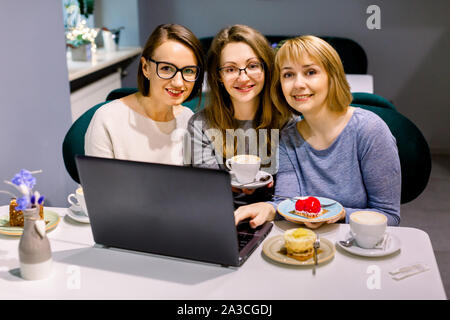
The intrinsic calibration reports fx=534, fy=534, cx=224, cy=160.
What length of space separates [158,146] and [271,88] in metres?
0.40

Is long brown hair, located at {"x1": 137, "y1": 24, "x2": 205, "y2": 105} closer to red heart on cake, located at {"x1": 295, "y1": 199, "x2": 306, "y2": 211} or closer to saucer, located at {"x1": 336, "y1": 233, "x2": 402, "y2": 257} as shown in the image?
red heart on cake, located at {"x1": 295, "y1": 199, "x2": 306, "y2": 211}

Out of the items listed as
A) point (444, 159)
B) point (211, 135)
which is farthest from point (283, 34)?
point (211, 135)

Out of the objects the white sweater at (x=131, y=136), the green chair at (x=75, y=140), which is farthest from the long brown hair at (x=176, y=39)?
the green chair at (x=75, y=140)

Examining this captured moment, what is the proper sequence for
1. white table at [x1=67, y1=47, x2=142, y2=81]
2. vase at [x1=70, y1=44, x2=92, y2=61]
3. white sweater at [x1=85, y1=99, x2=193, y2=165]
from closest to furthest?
1. white sweater at [x1=85, y1=99, x2=193, y2=165]
2. white table at [x1=67, y1=47, x2=142, y2=81]
3. vase at [x1=70, y1=44, x2=92, y2=61]

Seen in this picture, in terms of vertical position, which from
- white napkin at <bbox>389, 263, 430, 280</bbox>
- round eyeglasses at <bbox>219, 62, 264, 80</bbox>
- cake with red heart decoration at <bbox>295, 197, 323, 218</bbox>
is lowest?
white napkin at <bbox>389, 263, 430, 280</bbox>

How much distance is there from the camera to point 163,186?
1.10 m

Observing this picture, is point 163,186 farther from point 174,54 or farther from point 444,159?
point 444,159

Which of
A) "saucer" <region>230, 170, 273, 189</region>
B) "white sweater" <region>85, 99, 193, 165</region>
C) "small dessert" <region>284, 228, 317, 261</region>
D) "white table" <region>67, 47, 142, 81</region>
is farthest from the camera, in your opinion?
"white table" <region>67, 47, 142, 81</region>

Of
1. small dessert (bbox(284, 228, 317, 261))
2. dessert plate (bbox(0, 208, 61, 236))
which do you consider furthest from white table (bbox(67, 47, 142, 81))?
small dessert (bbox(284, 228, 317, 261))

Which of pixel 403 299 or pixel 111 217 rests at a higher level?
pixel 111 217

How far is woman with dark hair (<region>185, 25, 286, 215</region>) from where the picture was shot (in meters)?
1.63

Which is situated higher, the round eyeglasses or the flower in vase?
the round eyeglasses

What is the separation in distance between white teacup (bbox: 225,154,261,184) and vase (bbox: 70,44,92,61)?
221 centimetres

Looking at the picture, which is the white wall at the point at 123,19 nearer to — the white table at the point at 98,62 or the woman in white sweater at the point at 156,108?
the white table at the point at 98,62
